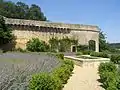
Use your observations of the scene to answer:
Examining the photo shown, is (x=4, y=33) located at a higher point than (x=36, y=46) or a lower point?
higher

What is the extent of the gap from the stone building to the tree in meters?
1.65

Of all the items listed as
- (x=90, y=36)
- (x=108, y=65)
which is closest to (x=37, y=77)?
(x=108, y=65)

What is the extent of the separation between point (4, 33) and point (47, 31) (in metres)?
7.82

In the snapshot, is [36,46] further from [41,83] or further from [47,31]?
[41,83]

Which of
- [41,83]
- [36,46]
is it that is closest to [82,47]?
[36,46]

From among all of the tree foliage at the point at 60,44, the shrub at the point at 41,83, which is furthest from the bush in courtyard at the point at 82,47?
the shrub at the point at 41,83

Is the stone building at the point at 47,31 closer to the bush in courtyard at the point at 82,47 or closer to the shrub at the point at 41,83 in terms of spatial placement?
the bush in courtyard at the point at 82,47

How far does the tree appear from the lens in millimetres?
30172

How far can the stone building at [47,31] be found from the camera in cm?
3400

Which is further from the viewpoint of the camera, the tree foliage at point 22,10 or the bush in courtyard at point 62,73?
A: the tree foliage at point 22,10

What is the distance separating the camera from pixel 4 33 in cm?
3017

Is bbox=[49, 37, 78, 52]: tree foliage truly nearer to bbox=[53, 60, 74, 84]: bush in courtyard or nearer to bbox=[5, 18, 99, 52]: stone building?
bbox=[5, 18, 99, 52]: stone building

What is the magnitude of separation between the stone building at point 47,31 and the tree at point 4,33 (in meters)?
1.65

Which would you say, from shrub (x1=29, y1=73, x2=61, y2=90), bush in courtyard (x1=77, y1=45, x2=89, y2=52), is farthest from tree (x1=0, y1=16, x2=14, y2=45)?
shrub (x1=29, y1=73, x2=61, y2=90)
